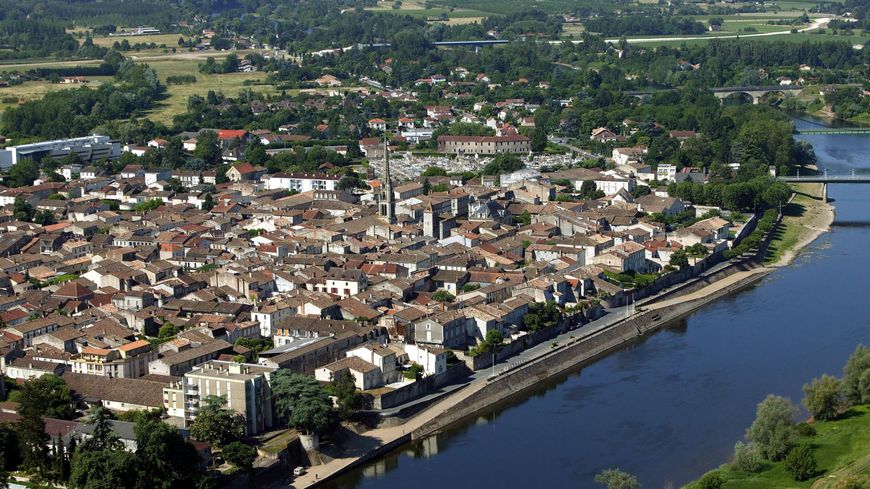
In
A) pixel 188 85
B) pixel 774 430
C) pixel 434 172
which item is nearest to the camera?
pixel 774 430

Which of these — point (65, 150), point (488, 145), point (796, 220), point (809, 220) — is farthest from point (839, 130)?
point (65, 150)

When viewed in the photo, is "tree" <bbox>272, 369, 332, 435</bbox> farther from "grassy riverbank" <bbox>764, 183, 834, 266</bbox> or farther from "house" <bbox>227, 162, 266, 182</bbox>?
"house" <bbox>227, 162, 266, 182</bbox>

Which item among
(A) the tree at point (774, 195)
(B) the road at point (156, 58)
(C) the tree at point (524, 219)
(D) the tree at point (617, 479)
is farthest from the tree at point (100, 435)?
(B) the road at point (156, 58)

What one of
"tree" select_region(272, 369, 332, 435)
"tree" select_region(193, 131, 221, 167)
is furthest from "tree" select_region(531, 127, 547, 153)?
"tree" select_region(272, 369, 332, 435)

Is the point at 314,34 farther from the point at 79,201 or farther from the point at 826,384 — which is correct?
the point at 826,384

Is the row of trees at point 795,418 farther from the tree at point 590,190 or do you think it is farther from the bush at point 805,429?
the tree at point 590,190

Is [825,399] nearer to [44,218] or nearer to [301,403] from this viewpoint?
[301,403]
